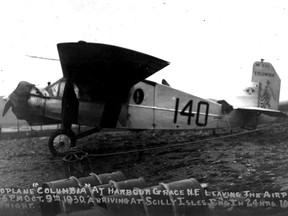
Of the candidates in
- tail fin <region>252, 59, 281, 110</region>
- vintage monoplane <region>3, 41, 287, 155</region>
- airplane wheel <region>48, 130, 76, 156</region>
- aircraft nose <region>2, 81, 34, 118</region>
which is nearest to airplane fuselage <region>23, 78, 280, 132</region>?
vintage monoplane <region>3, 41, 287, 155</region>

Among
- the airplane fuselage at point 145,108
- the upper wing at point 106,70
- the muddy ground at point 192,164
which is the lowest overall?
the muddy ground at point 192,164

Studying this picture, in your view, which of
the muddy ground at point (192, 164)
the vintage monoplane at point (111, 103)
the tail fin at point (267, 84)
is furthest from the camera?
the tail fin at point (267, 84)

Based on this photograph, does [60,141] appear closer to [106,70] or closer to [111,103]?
[111,103]

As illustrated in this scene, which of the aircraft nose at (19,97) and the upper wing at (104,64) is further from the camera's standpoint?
the aircraft nose at (19,97)

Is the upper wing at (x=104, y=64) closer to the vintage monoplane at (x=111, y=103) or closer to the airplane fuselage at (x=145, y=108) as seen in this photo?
the vintage monoplane at (x=111, y=103)

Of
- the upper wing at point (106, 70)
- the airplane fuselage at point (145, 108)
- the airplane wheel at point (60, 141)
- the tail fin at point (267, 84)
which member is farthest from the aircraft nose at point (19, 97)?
the tail fin at point (267, 84)

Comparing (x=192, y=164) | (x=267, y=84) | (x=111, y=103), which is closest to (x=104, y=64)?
(x=111, y=103)

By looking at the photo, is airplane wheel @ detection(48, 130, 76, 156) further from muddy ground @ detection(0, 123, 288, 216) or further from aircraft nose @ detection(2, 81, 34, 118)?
aircraft nose @ detection(2, 81, 34, 118)
